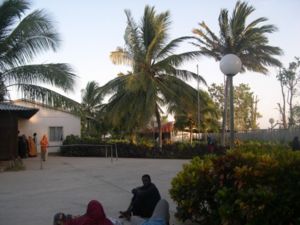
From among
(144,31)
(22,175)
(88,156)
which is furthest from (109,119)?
(22,175)

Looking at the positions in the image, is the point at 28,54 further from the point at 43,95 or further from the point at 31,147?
the point at 31,147

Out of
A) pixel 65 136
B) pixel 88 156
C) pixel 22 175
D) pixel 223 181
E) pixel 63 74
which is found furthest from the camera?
pixel 65 136

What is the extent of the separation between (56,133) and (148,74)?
912 centimetres

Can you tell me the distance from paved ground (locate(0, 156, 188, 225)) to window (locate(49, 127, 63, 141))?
12.7 metres

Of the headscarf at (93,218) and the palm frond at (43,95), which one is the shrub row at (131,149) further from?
the headscarf at (93,218)

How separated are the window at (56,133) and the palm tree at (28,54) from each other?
13.1 m

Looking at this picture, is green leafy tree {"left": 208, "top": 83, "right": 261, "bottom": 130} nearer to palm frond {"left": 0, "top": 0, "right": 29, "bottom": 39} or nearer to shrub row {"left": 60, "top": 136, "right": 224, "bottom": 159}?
shrub row {"left": 60, "top": 136, "right": 224, "bottom": 159}

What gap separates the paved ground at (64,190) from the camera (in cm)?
935

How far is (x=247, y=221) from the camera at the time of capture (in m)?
5.75

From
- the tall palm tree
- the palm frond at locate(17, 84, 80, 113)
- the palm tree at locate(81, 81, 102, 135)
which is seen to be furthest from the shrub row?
the tall palm tree

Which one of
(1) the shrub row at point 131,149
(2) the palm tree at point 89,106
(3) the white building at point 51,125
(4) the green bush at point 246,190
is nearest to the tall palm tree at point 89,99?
(2) the palm tree at point 89,106

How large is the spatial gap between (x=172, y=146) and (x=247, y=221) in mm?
20477

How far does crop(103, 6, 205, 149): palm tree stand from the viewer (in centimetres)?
2536

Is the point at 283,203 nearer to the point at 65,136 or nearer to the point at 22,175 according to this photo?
the point at 22,175
